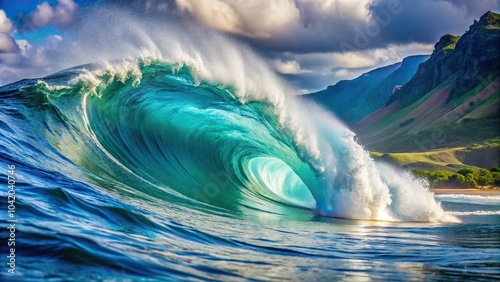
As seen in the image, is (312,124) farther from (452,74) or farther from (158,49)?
(452,74)

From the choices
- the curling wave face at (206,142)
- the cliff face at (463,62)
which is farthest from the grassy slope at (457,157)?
the curling wave face at (206,142)

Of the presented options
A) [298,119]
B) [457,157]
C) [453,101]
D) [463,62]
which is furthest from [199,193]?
[463,62]

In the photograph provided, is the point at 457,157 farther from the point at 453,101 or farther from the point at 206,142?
the point at 206,142

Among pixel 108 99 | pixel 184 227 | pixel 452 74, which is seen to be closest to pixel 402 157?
pixel 452 74

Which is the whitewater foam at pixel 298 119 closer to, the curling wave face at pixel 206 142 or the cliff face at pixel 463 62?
the curling wave face at pixel 206 142

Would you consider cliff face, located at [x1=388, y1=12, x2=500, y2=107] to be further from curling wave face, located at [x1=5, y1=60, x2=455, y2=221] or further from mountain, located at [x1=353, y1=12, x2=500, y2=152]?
curling wave face, located at [x1=5, y1=60, x2=455, y2=221]
